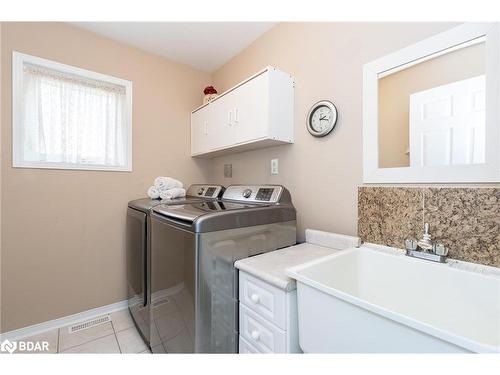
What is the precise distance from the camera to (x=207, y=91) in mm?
A: 2352

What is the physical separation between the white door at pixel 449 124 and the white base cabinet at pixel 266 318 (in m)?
0.93

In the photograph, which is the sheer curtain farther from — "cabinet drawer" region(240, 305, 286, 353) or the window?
"cabinet drawer" region(240, 305, 286, 353)

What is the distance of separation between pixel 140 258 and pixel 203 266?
34.2 inches

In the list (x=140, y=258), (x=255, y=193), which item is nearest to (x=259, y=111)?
(x=255, y=193)

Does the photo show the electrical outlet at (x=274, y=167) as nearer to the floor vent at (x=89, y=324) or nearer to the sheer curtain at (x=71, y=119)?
the sheer curtain at (x=71, y=119)

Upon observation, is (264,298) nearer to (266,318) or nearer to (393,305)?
(266,318)

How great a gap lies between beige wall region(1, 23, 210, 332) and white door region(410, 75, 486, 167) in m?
2.11

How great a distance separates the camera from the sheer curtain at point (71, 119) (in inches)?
68.2

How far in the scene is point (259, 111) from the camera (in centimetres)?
161

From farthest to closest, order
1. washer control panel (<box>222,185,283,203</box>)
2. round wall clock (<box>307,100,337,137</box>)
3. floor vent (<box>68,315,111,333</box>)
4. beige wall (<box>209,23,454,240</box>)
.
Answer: floor vent (<box>68,315,111,333</box>)
washer control panel (<box>222,185,283,203</box>)
round wall clock (<box>307,100,337,137</box>)
beige wall (<box>209,23,454,240</box>)

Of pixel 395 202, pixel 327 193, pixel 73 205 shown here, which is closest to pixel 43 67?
pixel 73 205

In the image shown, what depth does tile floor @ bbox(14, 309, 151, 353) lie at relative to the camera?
1.60 m

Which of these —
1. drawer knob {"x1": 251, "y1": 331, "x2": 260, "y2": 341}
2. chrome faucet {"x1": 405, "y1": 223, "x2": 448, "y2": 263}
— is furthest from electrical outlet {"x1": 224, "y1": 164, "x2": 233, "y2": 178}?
chrome faucet {"x1": 405, "y1": 223, "x2": 448, "y2": 263}

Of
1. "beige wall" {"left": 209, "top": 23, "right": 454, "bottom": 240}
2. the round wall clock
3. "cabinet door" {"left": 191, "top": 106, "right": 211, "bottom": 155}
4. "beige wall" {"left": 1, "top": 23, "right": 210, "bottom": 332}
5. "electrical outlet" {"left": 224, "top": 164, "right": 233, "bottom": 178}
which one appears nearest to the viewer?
"beige wall" {"left": 209, "top": 23, "right": 454, "bottom": 240}
